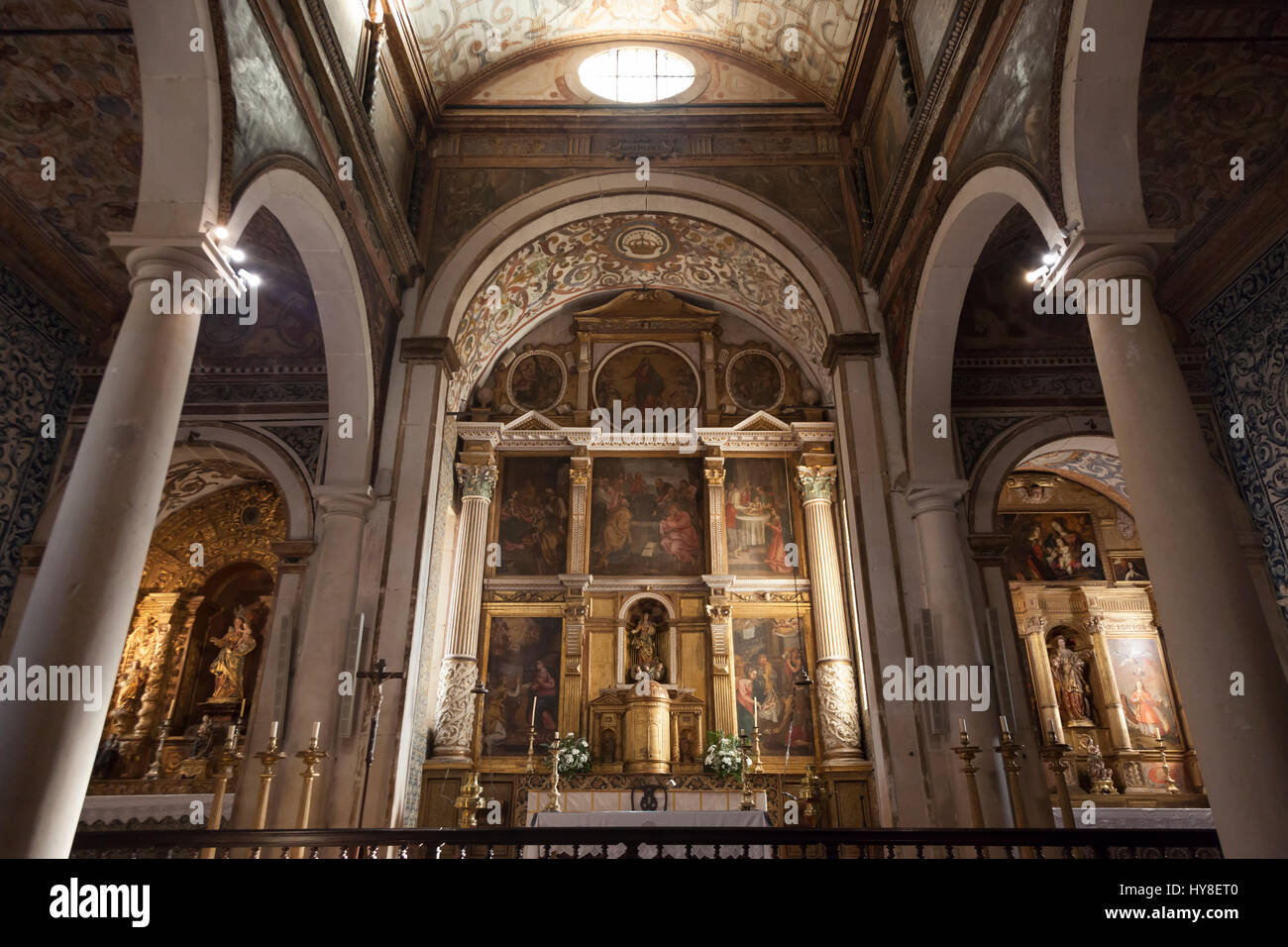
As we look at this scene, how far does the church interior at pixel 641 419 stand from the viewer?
4.96 m

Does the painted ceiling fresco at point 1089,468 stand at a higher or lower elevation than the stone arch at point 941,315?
higher

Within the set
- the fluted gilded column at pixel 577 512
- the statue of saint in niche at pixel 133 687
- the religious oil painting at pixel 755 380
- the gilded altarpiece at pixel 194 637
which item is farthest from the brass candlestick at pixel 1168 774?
the statue of saint in niche at pixel 133 687

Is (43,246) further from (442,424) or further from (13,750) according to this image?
(13,750)

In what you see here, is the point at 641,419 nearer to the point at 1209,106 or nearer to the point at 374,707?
the point at 374,707

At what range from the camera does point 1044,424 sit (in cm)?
968

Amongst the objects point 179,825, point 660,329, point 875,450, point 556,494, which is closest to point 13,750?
point 179,825

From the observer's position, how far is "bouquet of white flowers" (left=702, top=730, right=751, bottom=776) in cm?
1067

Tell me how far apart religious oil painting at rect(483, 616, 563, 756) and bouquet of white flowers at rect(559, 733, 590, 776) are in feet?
1.64

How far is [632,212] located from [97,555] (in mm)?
8009

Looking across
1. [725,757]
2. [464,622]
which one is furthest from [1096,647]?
[464,622]

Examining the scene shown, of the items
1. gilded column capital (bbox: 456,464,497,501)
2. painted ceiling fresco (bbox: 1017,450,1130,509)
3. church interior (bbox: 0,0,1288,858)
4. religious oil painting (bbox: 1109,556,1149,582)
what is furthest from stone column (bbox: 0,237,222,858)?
religious oil painting (bbox: 1109,556,1149,582)

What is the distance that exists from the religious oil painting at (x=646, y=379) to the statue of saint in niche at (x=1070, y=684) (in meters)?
6.64

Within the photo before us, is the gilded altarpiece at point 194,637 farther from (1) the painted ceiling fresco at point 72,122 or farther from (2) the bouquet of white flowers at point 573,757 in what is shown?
(2) the bouquet of white flowers at point 573,757
